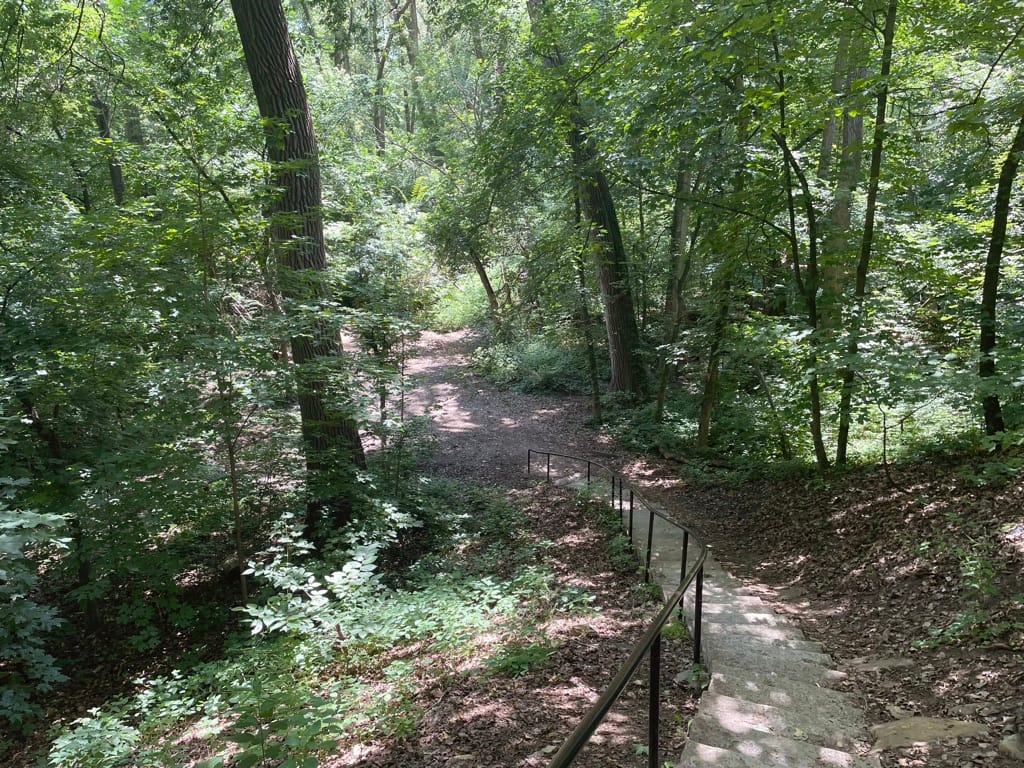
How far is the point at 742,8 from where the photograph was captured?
19.0 feet

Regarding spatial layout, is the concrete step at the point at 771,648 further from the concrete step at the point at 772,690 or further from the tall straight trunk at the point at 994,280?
the tall straight trunk at the point at 994,280

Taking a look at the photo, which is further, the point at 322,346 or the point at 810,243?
the point at 810,243

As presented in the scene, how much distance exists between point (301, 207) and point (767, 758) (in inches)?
319

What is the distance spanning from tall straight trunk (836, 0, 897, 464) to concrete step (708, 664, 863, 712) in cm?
358

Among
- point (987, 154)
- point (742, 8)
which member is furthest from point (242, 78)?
point (987, 154)

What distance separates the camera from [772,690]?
12.4 feet

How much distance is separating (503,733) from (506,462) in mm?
9886

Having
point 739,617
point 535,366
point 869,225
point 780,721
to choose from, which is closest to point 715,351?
point 869,225

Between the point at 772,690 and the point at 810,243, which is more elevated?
the point at 810,243

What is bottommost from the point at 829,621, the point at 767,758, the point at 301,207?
the point at 829,621

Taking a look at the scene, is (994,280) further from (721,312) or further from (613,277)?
(613,277)

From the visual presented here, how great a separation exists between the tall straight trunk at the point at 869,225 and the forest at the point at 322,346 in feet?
0.17

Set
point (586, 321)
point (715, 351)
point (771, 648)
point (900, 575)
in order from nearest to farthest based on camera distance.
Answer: point (771, 648), point (900, 575), point (715, 351), point (586, 321)

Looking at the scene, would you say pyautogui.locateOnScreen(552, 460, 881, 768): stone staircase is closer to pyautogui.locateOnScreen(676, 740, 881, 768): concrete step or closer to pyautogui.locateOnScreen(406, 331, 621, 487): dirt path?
pyautogui.locateOnScreen(676, 740, 881, 768): concrete step
